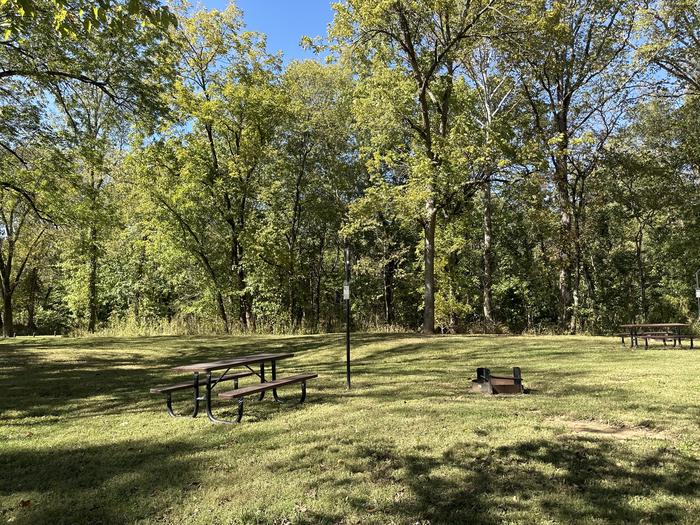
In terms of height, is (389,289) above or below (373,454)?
above

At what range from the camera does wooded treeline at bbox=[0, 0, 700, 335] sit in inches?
547

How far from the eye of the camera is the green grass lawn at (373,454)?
132 inches

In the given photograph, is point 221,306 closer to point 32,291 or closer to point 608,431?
point 608,431

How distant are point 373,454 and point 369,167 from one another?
14.8m

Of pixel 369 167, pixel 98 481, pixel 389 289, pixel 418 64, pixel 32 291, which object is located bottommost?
pixel 98 481

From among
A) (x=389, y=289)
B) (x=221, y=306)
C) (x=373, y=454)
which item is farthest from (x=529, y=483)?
(x=389, y=289)

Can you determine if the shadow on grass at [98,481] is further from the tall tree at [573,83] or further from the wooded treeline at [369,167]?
the tall tree at [573,83]

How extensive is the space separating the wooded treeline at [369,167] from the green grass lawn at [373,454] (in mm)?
8508

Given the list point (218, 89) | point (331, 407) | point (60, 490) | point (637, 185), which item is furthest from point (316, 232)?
point (60, 490)

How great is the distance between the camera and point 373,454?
4352 millimetres

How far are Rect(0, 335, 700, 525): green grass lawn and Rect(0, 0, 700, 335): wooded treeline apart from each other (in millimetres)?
8508

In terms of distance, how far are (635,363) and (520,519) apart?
25.0ft

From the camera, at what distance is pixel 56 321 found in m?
38.1

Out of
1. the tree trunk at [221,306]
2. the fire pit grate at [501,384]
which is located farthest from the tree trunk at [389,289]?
the fire pit grate at [501,384]
